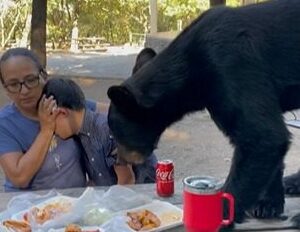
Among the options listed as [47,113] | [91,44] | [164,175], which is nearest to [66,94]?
[47,113]

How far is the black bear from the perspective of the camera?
220cm

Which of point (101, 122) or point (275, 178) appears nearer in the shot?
point (275, 178)

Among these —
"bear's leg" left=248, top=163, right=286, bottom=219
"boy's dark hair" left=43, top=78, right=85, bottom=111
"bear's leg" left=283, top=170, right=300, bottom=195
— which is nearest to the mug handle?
"bear's leg" left=248, top=163, right=286, bottom=219

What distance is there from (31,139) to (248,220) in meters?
0.99

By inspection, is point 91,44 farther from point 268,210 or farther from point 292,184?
point 268,210

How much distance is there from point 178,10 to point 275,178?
17.1 m

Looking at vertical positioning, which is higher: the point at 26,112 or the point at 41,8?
the point at 41,8

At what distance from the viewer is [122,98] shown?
2318 millimetres

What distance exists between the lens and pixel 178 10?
63.0 feet

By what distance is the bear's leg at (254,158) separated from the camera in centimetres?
218

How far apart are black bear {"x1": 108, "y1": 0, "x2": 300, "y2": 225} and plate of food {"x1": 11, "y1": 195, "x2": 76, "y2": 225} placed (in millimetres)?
280

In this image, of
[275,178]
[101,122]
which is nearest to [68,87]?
[101,122]

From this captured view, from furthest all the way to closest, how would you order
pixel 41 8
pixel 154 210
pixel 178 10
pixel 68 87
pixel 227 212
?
pixel 178 10 → pixel 41 8 → pixel 68 87 → pixel 154 210 → pixel 227 212

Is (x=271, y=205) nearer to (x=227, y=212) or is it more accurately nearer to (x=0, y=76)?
(x=227, y=212)
